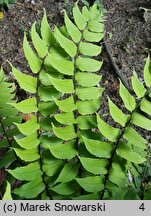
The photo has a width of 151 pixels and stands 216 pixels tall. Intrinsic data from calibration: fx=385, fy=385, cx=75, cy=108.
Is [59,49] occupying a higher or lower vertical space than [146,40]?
higher

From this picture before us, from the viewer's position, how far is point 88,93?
1.51m

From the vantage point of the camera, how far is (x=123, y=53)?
2895 millimetres

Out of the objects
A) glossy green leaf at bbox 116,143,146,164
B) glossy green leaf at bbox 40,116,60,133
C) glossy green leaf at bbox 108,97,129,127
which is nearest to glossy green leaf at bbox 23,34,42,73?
glossy green leaf at bbox 40,116,60,133

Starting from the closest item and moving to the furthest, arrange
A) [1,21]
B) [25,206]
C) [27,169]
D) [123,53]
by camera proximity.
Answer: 1. [25,206]
2. [27,169]
3. [123,53]
4. [1,21]

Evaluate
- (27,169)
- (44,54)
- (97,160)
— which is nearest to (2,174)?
(27,169)

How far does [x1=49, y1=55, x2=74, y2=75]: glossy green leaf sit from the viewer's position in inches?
55.9

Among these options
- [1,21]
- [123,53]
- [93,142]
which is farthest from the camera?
[1,21]

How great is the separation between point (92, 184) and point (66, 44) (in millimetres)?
567

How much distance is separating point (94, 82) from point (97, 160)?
12.0 inches

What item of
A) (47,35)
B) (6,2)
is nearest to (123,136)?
(47,35)

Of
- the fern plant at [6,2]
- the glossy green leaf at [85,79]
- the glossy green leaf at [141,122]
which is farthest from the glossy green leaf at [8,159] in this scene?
the fern plant at [6,2]

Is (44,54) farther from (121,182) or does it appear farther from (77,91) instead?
(121,182)

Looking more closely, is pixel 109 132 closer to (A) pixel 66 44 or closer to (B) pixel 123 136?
(B) pixel 123 136

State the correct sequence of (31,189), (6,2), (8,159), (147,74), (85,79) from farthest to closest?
(6,2), (8,159), (31,189), (85,79), (147,74)
